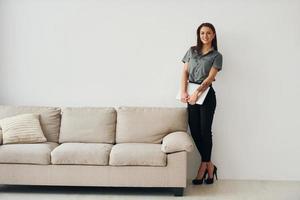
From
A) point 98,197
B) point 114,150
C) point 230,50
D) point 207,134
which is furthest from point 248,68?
point 98,197

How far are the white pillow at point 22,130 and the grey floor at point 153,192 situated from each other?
451mm

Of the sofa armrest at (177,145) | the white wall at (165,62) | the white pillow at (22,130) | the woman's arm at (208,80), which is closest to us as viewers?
the sofa armrest at (177,145)

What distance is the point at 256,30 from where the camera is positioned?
471 cm

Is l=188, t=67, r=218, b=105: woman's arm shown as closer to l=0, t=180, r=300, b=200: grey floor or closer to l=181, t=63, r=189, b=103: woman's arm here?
l=181, t=63, r=189, b=103: woman's arm

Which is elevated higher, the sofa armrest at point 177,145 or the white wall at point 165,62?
the white wall at point 165,62

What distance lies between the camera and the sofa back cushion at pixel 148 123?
445cm

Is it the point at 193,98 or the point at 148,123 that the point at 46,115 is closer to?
the point at 148,123

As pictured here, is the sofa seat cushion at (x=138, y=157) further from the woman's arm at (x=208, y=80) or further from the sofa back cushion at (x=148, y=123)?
the woman's arm at (x=208, y=80)

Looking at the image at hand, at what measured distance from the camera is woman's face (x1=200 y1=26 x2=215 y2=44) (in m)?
4.45

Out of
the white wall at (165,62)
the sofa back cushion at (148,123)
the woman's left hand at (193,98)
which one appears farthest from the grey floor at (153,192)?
the woman's left hand at (193,98)

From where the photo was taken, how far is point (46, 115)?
4535 mm

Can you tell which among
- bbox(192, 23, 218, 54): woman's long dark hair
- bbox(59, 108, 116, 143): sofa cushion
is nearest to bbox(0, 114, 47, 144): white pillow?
bbox(59, 108, 116, 143): sofa cushion

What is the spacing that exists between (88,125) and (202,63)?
1281 mm

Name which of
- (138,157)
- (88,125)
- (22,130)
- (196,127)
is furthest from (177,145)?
(22,130)
